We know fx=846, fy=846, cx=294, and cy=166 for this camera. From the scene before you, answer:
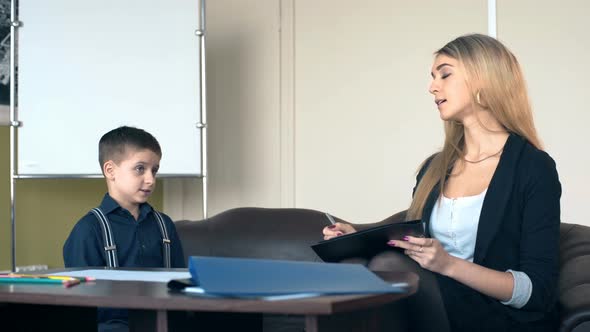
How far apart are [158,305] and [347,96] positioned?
3.33 m

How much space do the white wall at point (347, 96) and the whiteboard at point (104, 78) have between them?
81cm

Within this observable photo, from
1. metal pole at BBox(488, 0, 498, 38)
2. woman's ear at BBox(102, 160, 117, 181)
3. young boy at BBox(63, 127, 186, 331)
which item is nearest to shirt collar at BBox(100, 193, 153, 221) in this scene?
young boy at BBox(63, 127, 186, 331)

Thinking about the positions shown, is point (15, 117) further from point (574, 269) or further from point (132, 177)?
point (574, 269)

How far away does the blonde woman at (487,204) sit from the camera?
2.00 metres

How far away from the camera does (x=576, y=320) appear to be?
1950mm

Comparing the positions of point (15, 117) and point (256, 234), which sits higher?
point (15, 117)

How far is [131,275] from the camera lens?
1.66m

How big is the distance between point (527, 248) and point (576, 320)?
0.70ft

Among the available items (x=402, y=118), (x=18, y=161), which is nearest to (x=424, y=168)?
(x=402, y=118)

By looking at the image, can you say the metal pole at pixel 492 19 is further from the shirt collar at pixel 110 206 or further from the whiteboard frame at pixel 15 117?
the shirt collar at pixel 110 206

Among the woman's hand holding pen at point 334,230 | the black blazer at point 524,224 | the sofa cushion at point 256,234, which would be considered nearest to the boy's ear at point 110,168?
the sofa cushion at point 256,234

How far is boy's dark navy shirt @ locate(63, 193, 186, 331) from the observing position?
7.02 feet

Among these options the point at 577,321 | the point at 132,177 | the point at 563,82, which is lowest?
the point at 577,321

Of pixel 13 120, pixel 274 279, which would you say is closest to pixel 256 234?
pixel 13 120
